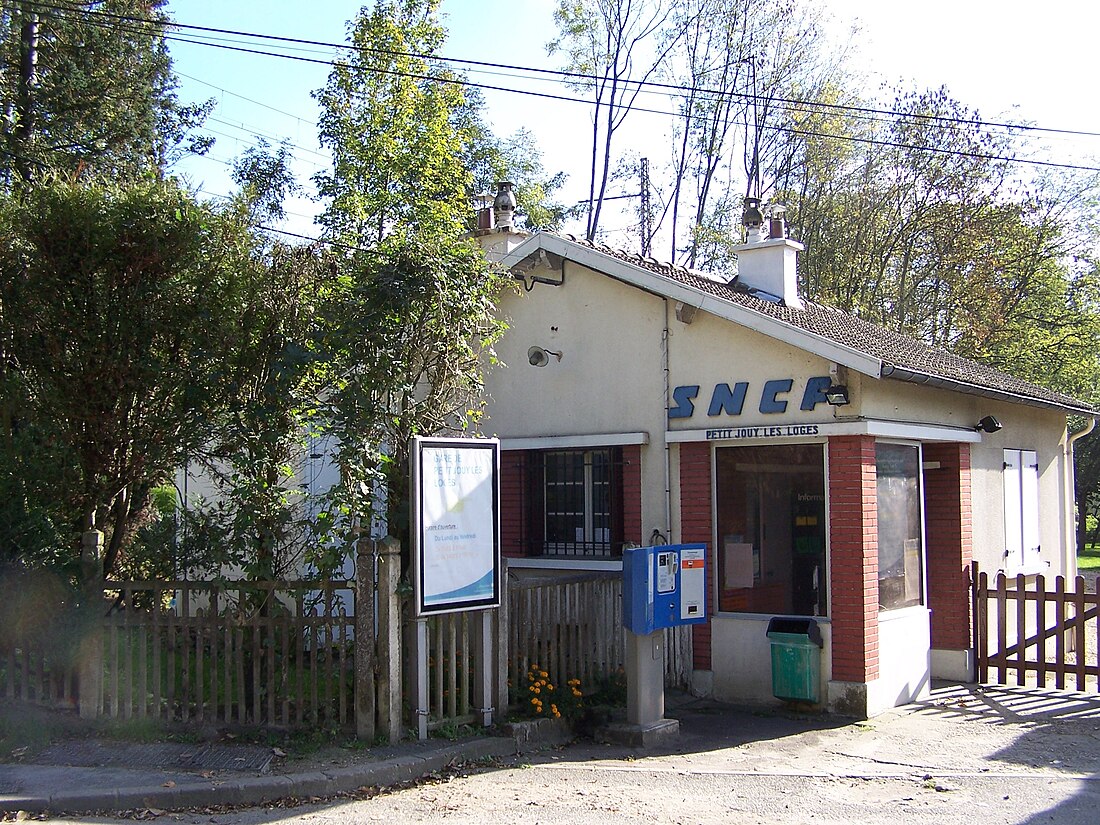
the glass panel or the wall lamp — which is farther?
the wall lamp

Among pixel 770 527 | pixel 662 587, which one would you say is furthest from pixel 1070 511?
pixel 662 587

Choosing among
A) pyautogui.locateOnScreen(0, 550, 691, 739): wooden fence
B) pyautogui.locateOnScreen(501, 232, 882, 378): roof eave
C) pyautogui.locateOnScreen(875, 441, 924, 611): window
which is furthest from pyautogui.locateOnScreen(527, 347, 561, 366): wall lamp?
pyautogui.locateOnScreen(0, 550, 691, 739): wooden fence

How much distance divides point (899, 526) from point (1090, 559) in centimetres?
3353

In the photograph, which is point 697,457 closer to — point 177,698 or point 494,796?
point 494,796

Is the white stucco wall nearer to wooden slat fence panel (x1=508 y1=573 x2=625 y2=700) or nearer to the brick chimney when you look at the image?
wooden slat fence panel (x1=508 y1=573 x2=625 y2=700)

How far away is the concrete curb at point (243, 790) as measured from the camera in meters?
6.54

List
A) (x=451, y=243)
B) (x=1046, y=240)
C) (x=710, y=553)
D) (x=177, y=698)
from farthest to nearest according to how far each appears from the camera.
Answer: (x=1046, y=240)
(x=710, y=553)
(x=451, y=243)
(x=177, y=698)

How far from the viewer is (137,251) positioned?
8492mm

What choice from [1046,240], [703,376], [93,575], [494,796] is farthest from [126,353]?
[1046,240]

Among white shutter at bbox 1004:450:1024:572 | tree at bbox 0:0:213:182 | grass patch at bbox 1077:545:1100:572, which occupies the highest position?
tree at bbox 0:0:213:182

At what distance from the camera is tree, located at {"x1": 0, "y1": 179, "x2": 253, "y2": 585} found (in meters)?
8.41

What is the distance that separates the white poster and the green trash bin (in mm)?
3179

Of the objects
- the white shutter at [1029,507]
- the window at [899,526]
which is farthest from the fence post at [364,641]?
the white shutter at [1029,507]

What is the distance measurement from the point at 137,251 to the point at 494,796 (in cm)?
519
